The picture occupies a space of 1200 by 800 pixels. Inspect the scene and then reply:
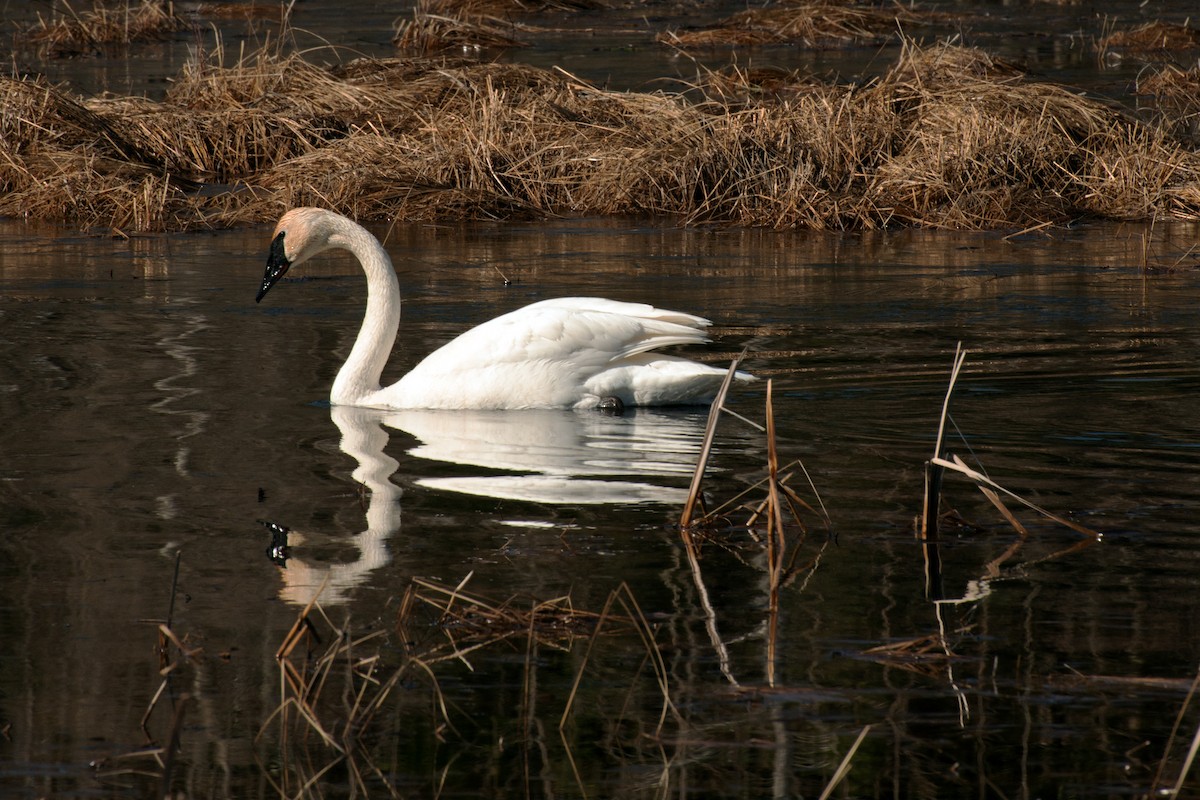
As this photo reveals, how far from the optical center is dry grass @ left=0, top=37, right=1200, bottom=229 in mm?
15234

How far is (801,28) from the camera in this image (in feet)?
97.1

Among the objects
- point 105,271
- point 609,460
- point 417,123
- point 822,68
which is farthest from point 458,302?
point 822,68

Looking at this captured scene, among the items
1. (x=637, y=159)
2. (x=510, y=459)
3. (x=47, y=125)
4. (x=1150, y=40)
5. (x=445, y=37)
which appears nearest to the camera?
(x=510, y=459)

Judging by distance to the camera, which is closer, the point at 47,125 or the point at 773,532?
the point at 773,532

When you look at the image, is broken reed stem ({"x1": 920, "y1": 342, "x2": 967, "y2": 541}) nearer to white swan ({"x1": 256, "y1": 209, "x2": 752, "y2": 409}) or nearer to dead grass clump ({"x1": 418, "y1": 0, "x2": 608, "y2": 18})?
white swan ({"x1": 256, "y1": 209, "x2": 752, "y2": 409})

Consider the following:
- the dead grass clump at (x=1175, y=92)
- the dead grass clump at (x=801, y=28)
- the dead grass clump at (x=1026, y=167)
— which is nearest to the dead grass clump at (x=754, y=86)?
the dead grass clump at (x=1026, y=167)

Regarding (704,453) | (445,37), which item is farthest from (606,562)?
(445,37)

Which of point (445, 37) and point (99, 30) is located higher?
point (99, 30)

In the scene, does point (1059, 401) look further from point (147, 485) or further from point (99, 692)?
point (99, 692)

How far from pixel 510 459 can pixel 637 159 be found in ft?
28.4

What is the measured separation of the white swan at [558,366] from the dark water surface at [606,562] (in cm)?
13

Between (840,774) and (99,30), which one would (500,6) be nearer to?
(99,30)

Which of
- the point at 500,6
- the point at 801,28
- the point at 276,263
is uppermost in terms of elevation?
the point at 500,6

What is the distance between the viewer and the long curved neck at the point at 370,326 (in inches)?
352
